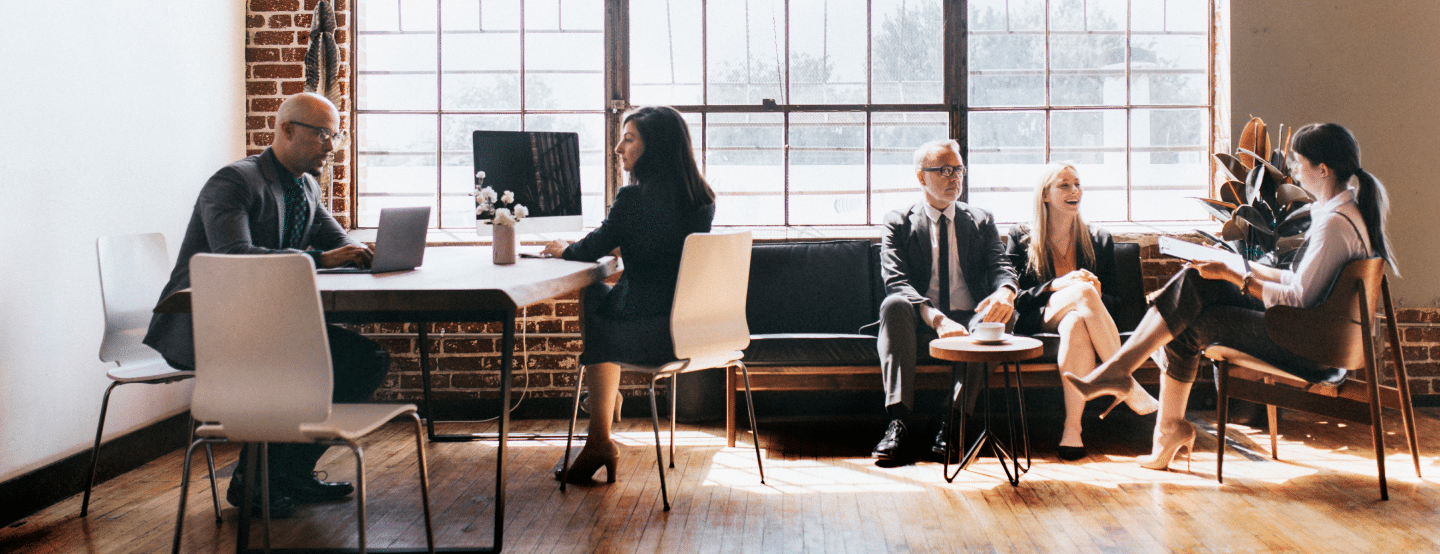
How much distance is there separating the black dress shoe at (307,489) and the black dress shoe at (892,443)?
6.05 ft

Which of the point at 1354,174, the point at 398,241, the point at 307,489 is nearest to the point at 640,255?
the point at 398,241

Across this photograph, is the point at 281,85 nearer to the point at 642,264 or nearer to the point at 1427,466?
the point at 642,264

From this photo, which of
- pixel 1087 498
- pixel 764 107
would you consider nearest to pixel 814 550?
pixel 1087 498

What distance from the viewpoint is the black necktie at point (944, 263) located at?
3973 millimetres

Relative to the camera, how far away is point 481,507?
295cm

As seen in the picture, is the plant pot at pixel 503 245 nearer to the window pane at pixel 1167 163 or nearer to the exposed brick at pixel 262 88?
the exposed brick at pixel 262 88

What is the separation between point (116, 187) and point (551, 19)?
210 cm

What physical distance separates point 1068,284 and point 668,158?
171 cm

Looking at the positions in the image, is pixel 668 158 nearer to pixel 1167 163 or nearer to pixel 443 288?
pixel 443 288

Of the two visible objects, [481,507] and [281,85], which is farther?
[281,85]

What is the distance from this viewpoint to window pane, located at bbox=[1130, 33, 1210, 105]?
4.75 m

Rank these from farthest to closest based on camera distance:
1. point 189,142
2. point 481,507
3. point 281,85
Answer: point 281,85
point 189,142
point 481,507

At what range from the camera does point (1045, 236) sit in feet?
13.1

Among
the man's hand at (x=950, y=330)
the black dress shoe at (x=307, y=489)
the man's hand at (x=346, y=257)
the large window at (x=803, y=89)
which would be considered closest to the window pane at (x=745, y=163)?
the large window at (x=803, y=89)
